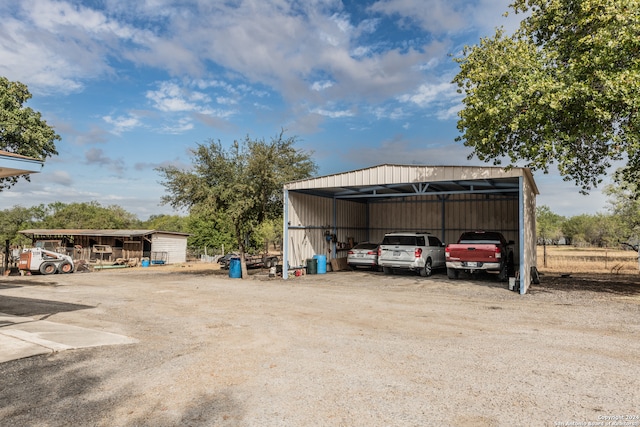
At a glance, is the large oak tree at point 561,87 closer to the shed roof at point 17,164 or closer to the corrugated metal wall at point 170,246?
the shed roof at point 17,164

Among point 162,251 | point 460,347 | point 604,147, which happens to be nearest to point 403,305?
point 460,347

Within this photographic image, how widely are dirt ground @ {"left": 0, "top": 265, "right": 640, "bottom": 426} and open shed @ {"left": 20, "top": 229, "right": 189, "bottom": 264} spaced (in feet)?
83.2

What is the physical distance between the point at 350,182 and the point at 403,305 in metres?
7.77

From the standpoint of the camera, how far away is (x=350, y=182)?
1730cm

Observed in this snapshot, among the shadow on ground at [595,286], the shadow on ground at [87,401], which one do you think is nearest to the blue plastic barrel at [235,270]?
the shadow on ground at [595,286]

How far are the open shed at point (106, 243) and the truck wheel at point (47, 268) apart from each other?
28.3 feet

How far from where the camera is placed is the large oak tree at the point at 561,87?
10898 mm

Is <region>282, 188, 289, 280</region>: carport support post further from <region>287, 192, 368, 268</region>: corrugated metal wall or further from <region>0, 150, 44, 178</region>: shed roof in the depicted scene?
<region>0, 150, 44, 178</region>: shed roof

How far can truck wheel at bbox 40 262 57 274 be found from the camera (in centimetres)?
2424

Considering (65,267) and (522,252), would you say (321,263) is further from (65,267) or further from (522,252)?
(65,267)

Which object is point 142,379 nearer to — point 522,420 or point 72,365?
point 72,365

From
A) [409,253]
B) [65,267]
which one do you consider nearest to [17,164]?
[409,253]

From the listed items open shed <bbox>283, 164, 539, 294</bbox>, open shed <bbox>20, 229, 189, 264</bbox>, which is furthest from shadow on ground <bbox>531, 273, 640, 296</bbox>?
open shed <bbox>20, 229, 189, 264</bbox>

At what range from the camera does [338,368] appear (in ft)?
17.3
